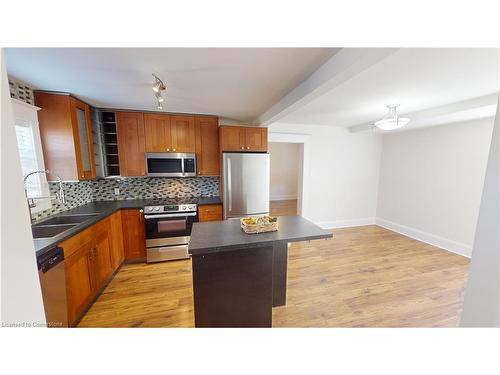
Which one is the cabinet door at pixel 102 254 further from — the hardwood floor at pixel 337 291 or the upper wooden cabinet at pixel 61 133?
the upper wooden cabinet at pixel 61 133

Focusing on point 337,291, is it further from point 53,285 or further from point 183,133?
point 183,133

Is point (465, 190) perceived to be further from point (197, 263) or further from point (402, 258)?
point (197, 263)

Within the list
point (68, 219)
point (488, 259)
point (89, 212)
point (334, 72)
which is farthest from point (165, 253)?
point (488, 259)

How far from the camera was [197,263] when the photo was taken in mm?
1487

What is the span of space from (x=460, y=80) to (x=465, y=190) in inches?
92.0

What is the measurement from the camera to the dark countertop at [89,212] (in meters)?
1.45

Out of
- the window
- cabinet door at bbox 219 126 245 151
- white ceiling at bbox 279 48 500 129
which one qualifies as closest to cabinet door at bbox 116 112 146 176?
the window

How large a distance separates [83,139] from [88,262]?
1.61 metres

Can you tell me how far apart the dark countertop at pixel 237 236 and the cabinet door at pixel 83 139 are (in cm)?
183

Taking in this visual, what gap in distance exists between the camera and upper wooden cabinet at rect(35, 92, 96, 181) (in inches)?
85.1
